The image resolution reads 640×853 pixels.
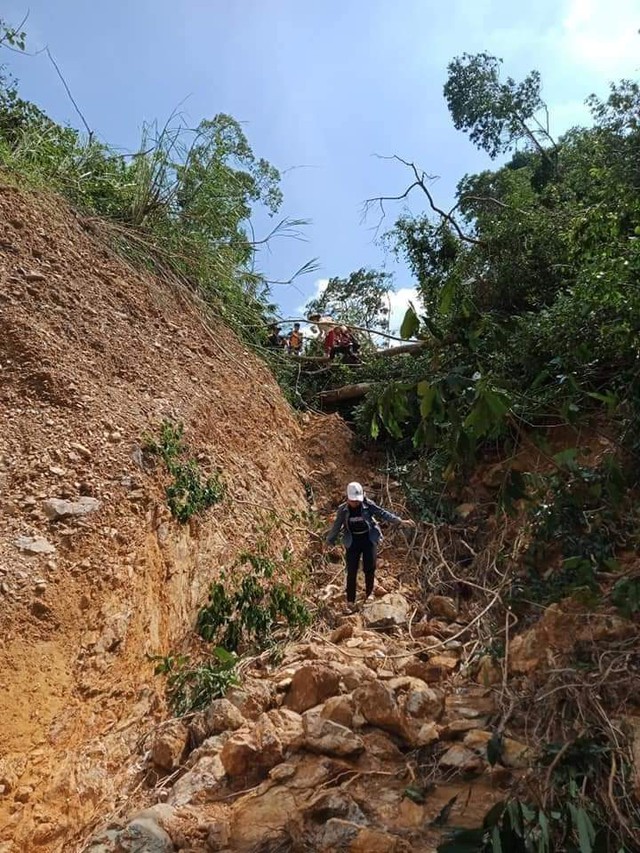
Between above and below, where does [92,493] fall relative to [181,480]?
above

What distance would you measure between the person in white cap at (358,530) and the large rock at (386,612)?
233 millimetres

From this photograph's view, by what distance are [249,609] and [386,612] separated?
1.07 m

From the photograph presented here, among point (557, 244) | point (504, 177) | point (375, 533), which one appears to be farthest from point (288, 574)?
point (504, 177)

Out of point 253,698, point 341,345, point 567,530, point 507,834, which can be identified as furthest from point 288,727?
point 341,345

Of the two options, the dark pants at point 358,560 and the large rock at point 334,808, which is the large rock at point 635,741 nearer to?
the large rock at point 334,808

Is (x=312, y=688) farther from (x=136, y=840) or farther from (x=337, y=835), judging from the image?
(x=136, y=840)

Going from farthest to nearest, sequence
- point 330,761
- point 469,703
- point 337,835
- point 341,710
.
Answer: point 469,703
point 341,710
point 330,761
point 337,835

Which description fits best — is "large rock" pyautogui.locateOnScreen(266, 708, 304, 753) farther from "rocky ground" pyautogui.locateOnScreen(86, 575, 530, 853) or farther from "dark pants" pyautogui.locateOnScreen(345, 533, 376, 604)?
"dark pants" pyautogui.locateOnScreen(345, 533, 376, 604)

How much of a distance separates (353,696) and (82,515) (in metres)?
2.18

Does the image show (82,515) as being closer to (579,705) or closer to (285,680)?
(285,680)

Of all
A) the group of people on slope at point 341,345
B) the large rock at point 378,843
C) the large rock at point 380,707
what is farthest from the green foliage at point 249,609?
the group of people on slope at point 341,345

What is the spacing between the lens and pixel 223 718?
363 cm

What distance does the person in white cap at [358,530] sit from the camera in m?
5.12

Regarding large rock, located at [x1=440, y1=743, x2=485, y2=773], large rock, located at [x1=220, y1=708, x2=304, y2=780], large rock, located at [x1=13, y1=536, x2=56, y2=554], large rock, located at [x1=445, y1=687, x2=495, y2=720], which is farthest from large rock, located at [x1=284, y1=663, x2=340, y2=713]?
large rock, located at [x1=13, y1=536, x2=56, y2=554]
